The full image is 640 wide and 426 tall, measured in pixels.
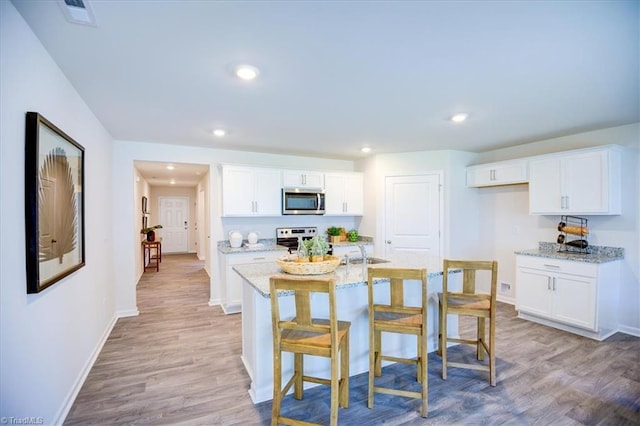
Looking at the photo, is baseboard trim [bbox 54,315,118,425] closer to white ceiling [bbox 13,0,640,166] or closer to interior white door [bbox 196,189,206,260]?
white ceiling [bbox 13,0,640,166]

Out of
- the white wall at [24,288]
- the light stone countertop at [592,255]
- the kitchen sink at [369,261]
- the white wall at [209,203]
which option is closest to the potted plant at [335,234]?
the white wall at [209,203]

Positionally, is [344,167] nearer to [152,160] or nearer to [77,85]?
[152,160]

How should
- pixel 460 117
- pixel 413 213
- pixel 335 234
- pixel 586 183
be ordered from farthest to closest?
pixel 335 234
pixel 413 213
pixel 586 183
pixel 460 117

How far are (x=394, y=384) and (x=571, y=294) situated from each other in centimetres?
258

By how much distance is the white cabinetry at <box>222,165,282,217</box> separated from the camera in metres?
4.57

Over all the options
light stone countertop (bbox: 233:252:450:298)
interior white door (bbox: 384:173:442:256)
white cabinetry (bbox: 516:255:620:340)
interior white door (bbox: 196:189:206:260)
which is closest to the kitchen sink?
light stone countertop (bbox: 233:252:450:298)

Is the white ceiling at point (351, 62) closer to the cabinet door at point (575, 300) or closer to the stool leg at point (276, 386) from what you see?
the cabinet door at point (575, 300)

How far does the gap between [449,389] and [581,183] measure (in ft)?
9.91

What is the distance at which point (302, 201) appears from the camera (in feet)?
16.6

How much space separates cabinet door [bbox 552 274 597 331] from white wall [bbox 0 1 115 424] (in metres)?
4.89

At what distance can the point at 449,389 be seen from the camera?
8.00 feet

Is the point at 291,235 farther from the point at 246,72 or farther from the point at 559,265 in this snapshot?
the point at 559,265

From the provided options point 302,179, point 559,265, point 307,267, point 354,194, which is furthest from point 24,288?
point 559,265

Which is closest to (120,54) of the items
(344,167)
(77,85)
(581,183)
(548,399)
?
(77,85)
